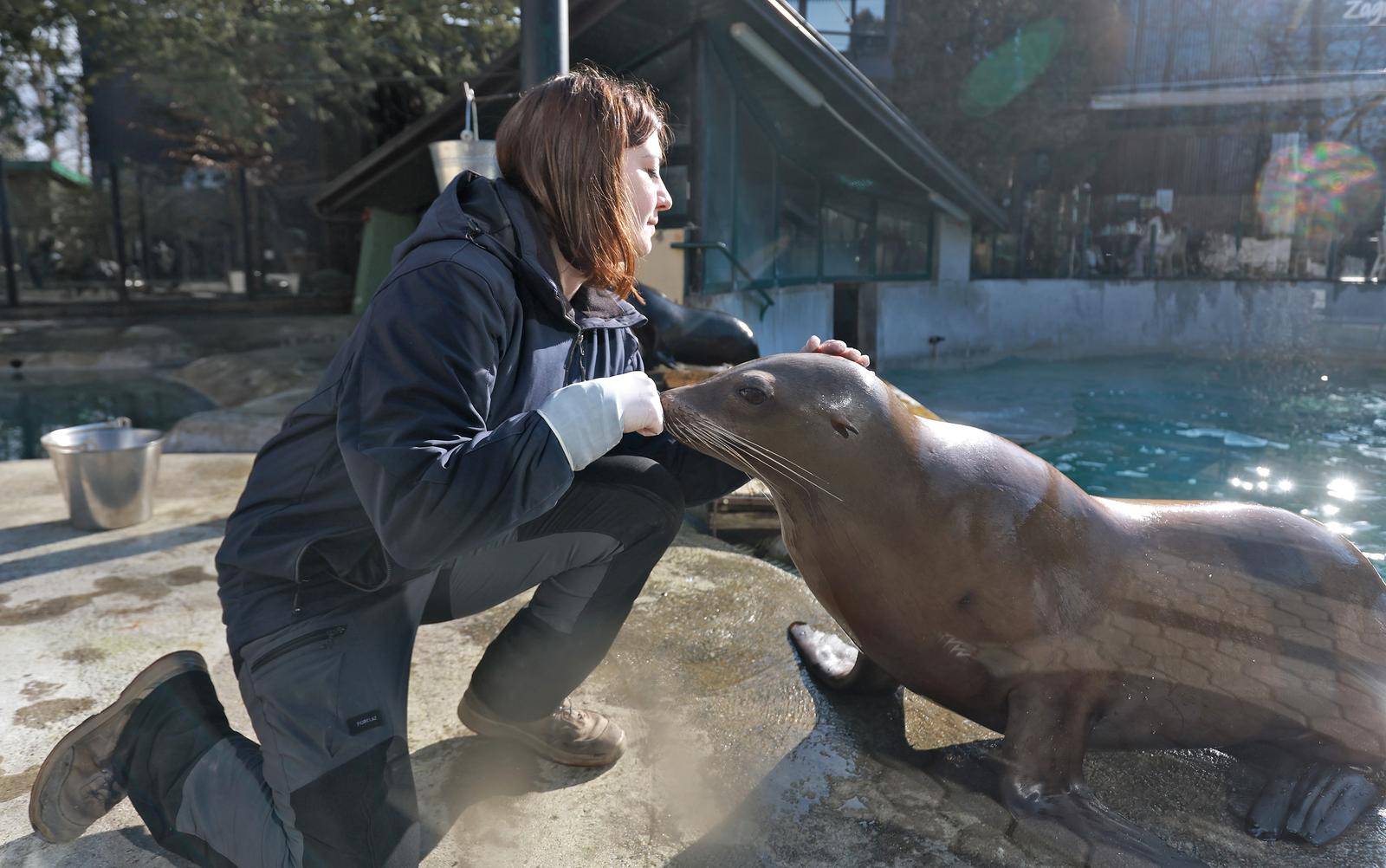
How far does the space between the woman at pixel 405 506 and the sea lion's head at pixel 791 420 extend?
23 cm

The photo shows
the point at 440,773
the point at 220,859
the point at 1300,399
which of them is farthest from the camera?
the point at 1300,399

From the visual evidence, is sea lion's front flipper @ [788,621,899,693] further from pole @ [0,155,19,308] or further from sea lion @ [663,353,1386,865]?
pole @ [0,155,19,308]

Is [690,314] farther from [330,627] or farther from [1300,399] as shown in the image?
[1300,399]

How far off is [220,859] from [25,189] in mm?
17267

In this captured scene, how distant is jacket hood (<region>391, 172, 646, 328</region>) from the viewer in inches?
71.1

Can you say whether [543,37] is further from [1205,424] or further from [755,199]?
[1205,424]

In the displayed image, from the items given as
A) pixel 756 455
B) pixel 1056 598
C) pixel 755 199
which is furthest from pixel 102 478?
pixel 755 199

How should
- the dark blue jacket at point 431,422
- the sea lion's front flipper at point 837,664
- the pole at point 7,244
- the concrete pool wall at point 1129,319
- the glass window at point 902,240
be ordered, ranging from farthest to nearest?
the pole at point 7,244
the concrete pool wall at point 1129,319
the glass window at point 902,240
the sea lion's front flipper at point 837,664
the dark blue jacket at point 431,422

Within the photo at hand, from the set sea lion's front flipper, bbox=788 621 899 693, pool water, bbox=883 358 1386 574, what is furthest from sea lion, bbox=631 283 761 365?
sea lion's front flipper, bbox=788 621 899 693

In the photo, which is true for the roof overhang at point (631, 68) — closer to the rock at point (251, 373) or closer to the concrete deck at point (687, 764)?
the rock at point (251, 373)

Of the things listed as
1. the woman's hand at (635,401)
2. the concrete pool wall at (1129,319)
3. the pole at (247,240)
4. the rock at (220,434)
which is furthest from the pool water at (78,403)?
the concrete pool wall at (1129,319)

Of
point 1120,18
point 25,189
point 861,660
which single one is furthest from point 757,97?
point 25,189

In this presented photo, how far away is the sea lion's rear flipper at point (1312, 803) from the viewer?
6.43 ft

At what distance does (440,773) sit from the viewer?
2234mm
